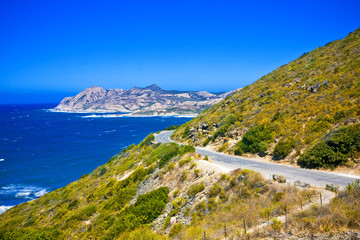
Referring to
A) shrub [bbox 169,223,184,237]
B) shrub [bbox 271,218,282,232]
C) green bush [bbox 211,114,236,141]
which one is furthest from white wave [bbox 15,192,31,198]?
shrub [bbox 271,218,282,232]

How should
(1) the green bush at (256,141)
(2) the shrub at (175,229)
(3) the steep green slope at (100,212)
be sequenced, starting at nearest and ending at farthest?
(2) the shrub at (175,229), (3) the steep green slope at (100,212), (1) the green bush at (256,141)

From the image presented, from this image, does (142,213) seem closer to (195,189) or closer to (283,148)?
(195,189)

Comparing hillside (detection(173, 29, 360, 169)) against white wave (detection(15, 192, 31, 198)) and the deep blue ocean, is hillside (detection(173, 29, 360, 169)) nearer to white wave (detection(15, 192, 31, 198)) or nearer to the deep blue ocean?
white wave (detection(15, 192, 31, 198))

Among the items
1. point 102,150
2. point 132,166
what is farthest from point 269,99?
point 102,150

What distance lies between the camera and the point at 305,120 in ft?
66.1

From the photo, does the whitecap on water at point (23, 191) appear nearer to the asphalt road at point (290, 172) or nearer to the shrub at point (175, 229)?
the asphalt road at point (290, 172)

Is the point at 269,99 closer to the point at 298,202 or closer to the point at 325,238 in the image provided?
the point at 298,202

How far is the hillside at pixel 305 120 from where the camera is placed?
48.4ft

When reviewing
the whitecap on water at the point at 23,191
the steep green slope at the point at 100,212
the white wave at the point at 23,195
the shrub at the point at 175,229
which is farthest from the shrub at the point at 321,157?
the white wave at the point at 23,195

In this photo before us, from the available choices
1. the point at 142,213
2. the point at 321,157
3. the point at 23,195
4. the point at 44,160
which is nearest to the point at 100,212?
the point at 142,213

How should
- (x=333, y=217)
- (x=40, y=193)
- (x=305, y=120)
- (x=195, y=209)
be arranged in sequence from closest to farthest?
1. (x=333, y=217)
2. (x=195, y=209)
3. (x=305, y=120)
4. (x=40, y=193)

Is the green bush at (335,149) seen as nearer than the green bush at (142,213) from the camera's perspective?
No

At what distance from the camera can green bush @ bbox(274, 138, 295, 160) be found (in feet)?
58.1

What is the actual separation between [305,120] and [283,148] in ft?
14.9
